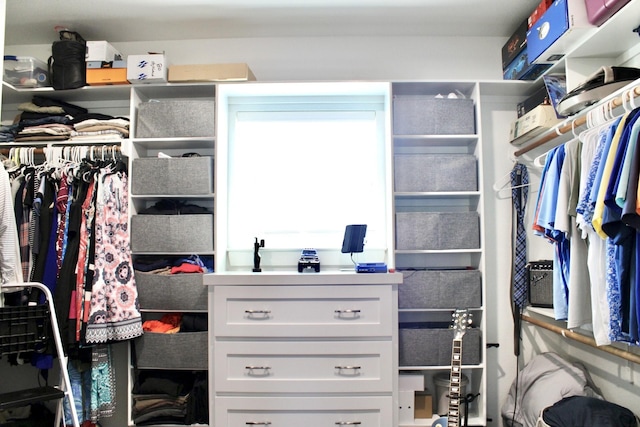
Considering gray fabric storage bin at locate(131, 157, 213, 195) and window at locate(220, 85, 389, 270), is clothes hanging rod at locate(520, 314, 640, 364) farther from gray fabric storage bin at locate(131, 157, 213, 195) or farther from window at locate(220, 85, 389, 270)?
gray fabric storage bin at locate(131, 157, 213, 195)

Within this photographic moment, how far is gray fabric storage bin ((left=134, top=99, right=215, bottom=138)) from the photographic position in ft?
9.15

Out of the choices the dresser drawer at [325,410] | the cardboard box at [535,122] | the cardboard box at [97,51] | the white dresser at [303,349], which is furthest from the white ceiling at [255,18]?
the dresser drawer at [325,410]

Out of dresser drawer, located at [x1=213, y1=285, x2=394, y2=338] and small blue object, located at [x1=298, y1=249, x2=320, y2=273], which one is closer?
dresser drawer, located at [x1=213, y1=285, x2=394, y2=338]

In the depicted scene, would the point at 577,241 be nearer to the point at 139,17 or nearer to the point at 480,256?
the point at 480,256

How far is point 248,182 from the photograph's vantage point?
3098 mm

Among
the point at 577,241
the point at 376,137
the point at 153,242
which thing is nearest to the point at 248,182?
the point at 153,242

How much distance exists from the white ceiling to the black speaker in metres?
1.57

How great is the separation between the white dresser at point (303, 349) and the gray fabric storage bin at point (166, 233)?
42 centimetres

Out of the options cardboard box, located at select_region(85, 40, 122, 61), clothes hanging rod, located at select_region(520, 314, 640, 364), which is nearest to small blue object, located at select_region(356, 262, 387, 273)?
clothes hanging rod, located at select_region(520, 314, 640, 364)

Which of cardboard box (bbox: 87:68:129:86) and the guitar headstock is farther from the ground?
cardboard box (bbox: 87:68:129:86)

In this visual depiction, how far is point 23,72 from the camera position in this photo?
2.84 meters

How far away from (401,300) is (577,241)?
3.45ft

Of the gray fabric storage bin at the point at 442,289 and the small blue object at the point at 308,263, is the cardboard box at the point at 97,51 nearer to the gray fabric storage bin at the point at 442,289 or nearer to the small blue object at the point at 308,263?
the small blue object at the point at 308,263

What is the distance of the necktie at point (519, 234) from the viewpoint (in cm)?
279
